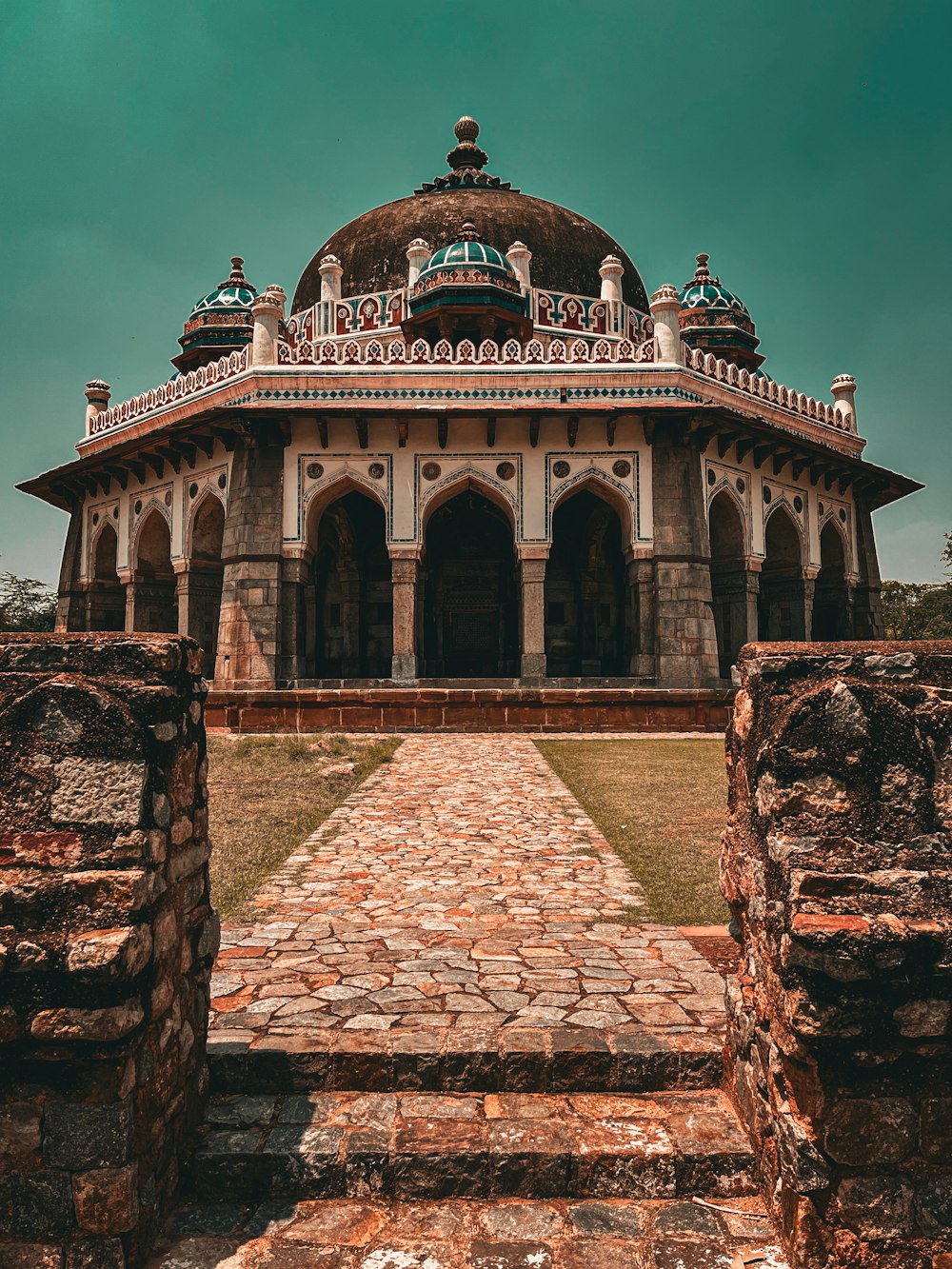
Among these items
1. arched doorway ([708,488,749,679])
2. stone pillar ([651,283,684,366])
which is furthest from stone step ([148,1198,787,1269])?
arched doorway ([708,488,749,679])

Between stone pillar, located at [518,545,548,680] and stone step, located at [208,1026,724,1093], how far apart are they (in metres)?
13.0

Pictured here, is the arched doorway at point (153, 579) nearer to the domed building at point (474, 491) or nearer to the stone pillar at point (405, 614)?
the domed building at point (474, 491)

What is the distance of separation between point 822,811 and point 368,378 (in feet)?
51.3

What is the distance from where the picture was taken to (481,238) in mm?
22250

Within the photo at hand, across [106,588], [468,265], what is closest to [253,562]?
[106,588]

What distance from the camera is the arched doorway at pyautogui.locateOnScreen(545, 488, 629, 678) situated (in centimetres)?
2033

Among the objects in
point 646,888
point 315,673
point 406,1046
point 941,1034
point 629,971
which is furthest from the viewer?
point 315,673

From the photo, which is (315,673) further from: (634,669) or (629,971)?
(629,971)

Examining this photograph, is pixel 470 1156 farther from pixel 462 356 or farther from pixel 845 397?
pixel 845 397

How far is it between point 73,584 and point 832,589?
1716 cm

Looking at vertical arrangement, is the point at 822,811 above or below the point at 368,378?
below

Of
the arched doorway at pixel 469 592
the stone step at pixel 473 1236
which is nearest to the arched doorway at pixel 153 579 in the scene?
the arched doorway at pixel 469 592

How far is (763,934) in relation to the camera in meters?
2.62

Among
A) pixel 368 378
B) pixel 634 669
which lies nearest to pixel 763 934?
pixel 634 669
